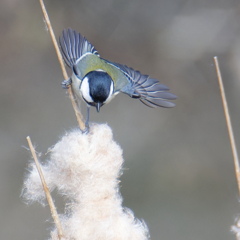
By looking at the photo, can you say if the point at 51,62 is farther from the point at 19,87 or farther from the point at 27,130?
the point at 27,130

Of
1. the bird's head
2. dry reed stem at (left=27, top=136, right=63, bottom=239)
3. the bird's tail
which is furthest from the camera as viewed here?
the bird's tail

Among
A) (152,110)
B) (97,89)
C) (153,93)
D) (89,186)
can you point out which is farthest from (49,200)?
(152,110)

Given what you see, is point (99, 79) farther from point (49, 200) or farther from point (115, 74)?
point (49, 200)

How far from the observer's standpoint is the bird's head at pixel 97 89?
2.23 feet

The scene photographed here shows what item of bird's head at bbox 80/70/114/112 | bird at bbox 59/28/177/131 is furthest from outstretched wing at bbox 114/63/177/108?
bird's head at bbox 80/70/114/112

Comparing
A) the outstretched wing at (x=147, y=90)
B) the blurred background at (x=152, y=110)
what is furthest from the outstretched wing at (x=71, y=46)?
the blurred background at (x=152, y=110)

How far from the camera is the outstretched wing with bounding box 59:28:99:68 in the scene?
0.82 metres

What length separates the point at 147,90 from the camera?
2.83 feet

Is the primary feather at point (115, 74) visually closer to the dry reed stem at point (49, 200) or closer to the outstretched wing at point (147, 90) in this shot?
the outstretched wing at point (147, 90)

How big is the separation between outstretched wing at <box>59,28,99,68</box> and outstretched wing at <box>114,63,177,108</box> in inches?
5.2

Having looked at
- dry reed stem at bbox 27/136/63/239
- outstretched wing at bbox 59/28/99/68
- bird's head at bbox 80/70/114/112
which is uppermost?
outstretched wing at bbox 59/28/99/68

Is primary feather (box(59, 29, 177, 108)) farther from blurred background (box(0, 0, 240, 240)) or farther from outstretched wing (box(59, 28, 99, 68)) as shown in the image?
blurred background (box(0, 0, 240, 240))

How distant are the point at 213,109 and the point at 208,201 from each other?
1.38ft

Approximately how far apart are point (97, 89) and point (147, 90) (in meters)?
0.23
